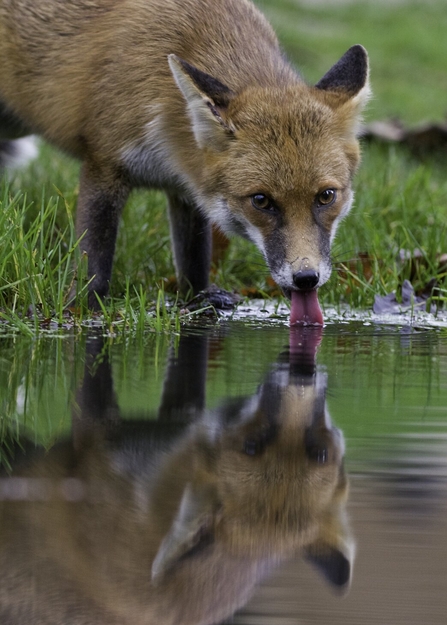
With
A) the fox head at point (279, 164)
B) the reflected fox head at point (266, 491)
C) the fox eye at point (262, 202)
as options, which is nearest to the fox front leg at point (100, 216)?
the fox head at point (279, 164)

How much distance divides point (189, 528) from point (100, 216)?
14.1 ft

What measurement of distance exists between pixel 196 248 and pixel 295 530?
4.83m

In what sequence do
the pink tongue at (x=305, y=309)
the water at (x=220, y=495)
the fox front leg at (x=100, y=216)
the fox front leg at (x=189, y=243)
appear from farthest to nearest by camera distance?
the fox front leg at (x=189, y=243)
the fox front leg at (x=100, y=216)
the pink tongue at (x=305, y=309)
the water at (x=220, y=495)

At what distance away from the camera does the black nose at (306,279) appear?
201 inches

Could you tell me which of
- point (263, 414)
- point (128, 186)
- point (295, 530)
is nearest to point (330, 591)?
point (295, 530)

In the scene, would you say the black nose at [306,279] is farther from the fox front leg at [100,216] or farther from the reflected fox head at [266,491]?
the reflected fox head at [266,491]

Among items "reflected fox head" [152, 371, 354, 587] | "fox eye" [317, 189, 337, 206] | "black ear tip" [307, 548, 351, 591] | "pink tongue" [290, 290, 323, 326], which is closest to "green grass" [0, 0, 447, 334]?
"pink tongue" [290, 290, 323, 326]

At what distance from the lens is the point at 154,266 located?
22.9 ft

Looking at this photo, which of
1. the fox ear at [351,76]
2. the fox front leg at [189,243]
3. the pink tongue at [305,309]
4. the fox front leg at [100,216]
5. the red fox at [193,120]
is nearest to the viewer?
the pink tongue at [305,309]

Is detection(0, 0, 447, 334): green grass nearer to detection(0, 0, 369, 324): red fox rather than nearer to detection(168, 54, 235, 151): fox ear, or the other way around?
detection(0, 0, 369, 324): red fox

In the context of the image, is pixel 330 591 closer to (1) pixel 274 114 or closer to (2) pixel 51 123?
(1) pixel 274 114

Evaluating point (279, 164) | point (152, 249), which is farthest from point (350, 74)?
point (152, 249)

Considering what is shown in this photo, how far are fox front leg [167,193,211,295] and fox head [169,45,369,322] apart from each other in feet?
3.04

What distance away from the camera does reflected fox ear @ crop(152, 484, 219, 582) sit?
1938mm
